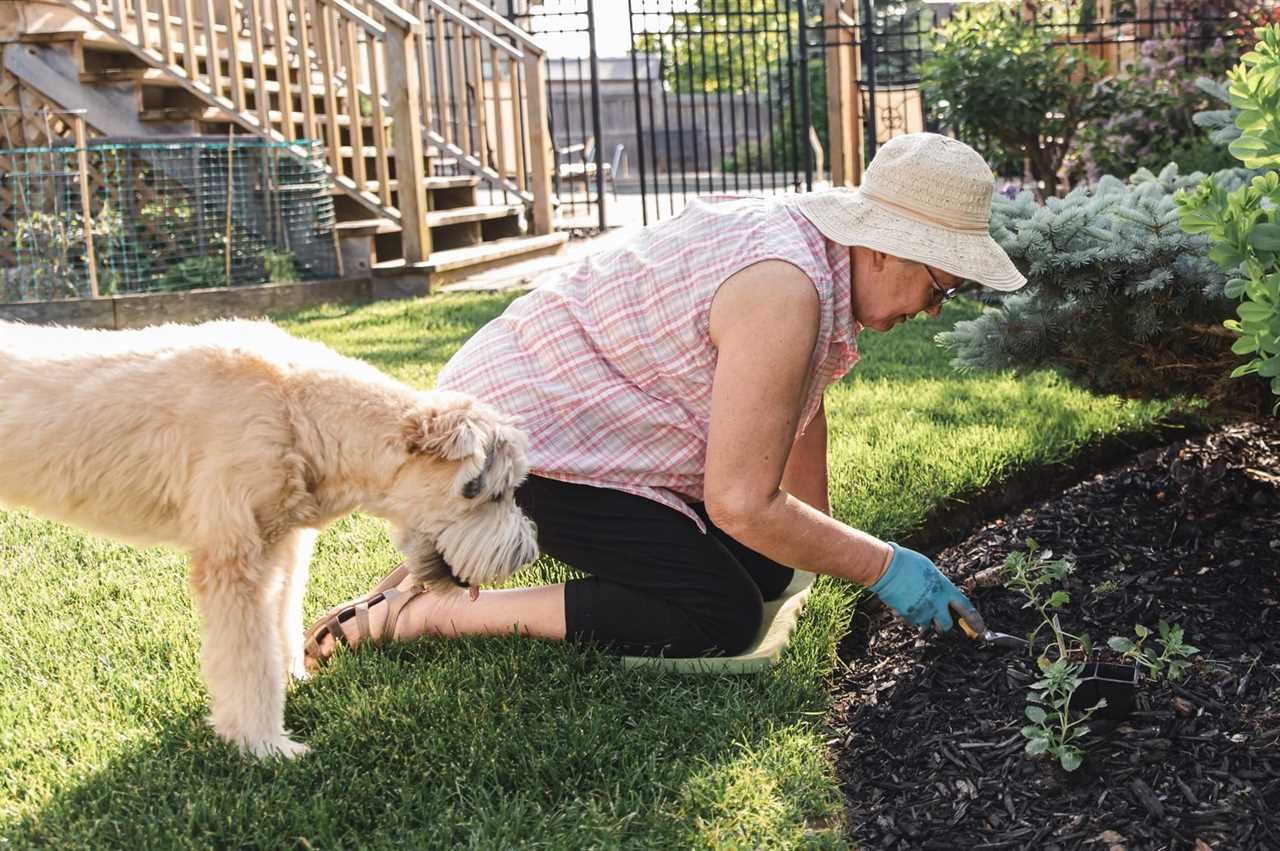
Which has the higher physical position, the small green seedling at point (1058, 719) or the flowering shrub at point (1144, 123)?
the flowering shrub at point (1144, 123)

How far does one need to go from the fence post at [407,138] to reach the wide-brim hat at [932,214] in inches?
306

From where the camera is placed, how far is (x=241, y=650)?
9.15 ft

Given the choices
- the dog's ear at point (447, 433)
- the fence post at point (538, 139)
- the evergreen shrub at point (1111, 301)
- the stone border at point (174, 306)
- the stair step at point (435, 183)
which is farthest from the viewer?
the fence post at point (538, 139)

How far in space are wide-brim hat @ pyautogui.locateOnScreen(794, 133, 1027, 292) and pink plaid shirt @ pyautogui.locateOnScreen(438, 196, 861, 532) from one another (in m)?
0.12

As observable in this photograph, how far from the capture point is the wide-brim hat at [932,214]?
2834 millimetres

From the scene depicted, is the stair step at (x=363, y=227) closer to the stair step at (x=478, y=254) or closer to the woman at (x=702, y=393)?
the stair step at (x=478, y=254)

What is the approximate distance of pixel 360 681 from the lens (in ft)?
10.5

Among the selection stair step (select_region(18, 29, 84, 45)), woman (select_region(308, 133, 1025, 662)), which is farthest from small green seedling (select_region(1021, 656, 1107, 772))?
stair step (select_region(18, 29, 84, 45))

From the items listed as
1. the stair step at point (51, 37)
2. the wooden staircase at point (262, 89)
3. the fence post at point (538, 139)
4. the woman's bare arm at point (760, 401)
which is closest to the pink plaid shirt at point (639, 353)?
the woman's bare arm at point (760, 401)

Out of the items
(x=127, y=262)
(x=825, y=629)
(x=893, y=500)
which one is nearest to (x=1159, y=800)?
(x=825, y=629)

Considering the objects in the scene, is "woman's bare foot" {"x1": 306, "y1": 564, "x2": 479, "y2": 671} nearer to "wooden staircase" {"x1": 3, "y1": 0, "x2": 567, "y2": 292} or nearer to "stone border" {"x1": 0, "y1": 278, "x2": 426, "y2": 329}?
"stone border" {"x1": 0, "y1": 278, "x2": 426, "y2": 329}

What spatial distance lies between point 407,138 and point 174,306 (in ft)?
8.30

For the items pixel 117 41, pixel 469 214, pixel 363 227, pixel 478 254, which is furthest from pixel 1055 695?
pixel 469 214

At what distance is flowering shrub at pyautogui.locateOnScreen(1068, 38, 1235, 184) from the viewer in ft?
27.9
